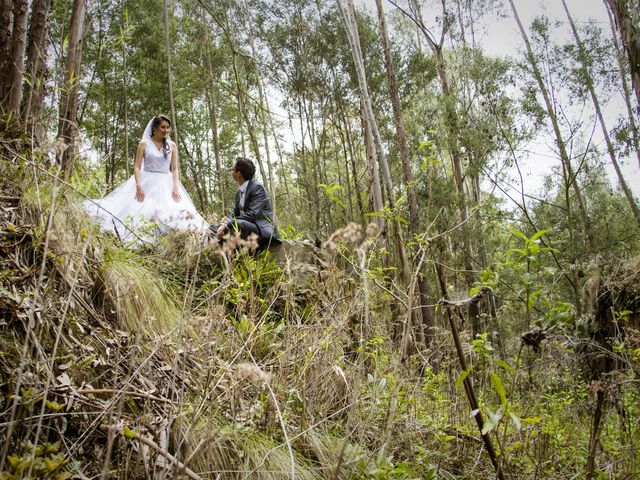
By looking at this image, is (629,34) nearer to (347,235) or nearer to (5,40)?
(347,235)

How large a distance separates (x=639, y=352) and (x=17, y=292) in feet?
10.2

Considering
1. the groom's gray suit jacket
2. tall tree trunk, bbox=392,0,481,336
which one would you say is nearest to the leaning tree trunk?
tall tree trunk, bbox=392,0,481,336

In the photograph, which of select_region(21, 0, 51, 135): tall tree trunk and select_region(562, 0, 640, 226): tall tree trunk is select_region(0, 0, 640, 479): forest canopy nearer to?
select_region(21, 0, 51, 135): tall tree trunk

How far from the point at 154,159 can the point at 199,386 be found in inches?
154

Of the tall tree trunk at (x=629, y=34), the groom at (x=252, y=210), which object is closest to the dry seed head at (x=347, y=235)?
the groom at (x=252, y=210)

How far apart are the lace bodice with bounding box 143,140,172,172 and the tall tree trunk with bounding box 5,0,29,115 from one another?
1.91m

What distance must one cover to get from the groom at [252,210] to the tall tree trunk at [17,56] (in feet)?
5.57

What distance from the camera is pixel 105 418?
154cm

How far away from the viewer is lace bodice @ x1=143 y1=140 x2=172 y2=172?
4.76 metres

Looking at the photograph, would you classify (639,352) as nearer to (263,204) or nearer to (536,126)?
(263,204)

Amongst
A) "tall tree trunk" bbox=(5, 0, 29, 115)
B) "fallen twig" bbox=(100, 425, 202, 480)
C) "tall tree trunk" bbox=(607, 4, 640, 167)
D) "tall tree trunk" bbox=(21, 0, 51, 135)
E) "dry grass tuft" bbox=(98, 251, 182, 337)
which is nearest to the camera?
"fallen twig" bbox=(100, 425, 202, 480)

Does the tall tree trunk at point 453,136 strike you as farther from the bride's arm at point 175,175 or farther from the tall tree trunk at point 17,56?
the tall tree trunk at point 17,56

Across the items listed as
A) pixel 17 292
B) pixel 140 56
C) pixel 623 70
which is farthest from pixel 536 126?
pixel 17 292

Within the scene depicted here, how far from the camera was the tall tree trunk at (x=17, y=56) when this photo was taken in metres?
2.73
